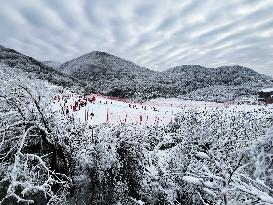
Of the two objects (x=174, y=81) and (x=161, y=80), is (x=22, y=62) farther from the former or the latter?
(x=174, y=81)

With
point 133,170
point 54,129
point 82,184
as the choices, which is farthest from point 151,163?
point 54,129

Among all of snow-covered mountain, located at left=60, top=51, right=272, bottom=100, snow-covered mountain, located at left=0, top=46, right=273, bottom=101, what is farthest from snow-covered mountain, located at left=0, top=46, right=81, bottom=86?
snow-covered mountain, located at left=60, top=51, right=272, bottom=100

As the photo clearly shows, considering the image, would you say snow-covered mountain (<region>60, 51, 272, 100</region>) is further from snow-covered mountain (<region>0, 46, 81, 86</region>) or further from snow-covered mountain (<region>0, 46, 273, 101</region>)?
snow-covered mountain (<region>0, 46, 81, 86</region>)

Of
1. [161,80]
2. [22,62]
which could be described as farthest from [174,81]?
[22,62]

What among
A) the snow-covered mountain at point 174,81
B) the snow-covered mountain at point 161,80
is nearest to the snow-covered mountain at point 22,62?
the snow-covered mountain at point 161,80

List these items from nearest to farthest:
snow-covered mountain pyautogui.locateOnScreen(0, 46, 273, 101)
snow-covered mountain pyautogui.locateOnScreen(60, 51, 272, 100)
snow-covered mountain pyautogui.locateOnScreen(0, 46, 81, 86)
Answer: snow-covered mountain pyautogui.locateOnScreen(60, 51, 272, 100) < snow-covered mountain pyautogui.locateOnScreen(0, 46, 273, 101) < snow-covered mountain pyautogui.locateOnScreen(0, 46, 81, 86)

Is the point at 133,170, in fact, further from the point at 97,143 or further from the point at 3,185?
the point at 3,185

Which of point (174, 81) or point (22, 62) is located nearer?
point (174, 81)

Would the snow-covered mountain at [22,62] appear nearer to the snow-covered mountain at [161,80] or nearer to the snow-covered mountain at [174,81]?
the snow-covered mountain at [161,80]

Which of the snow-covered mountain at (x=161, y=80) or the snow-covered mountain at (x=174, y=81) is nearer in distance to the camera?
the snow-covered mountain at (x=174, y=81)

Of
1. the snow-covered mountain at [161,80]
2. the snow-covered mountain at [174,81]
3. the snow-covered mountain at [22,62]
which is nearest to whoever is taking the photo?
the snow-covered mountain at [174,81]

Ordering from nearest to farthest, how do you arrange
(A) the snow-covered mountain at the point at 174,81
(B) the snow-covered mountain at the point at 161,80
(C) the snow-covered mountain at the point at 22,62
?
1. (A) the snow-covered mountain at the point at 174,81
2. (B) the snow-covered mountain at the point at 161,80
3. (C) the snow-covered mountain at the point at 22,62
